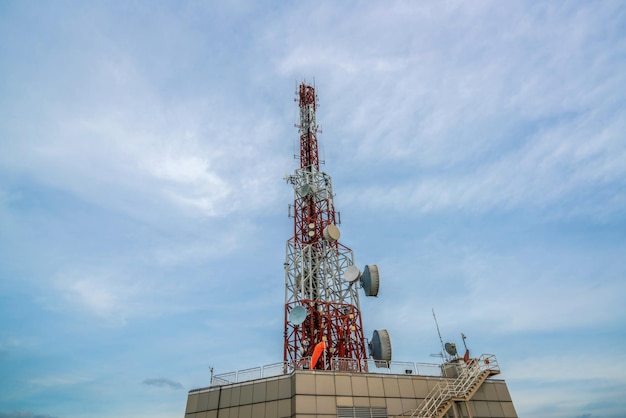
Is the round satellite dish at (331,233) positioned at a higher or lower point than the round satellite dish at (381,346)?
A: higher

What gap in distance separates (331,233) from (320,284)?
6.50m

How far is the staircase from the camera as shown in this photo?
26.0 m

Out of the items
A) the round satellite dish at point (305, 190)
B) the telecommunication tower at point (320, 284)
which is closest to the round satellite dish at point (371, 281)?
the telecommunication tower at point (320, 284)

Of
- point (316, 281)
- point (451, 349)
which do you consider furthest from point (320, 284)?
point (451, 349)

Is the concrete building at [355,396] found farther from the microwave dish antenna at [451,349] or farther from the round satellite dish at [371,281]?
the round satellite dish at [371,281]

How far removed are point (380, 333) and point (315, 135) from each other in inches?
1321

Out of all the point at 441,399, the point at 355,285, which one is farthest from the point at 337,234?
the point at 441,399

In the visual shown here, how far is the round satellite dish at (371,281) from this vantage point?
139 ft

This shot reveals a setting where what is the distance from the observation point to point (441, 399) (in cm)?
2773

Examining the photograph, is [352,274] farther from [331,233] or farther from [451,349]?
[451,349]

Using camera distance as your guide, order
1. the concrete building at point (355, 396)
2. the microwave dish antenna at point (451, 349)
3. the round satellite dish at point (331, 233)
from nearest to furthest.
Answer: the concrete building at point (355, 396), the microwave dish antenna at point (451, 349), the round satellite dish at point (331, 233)

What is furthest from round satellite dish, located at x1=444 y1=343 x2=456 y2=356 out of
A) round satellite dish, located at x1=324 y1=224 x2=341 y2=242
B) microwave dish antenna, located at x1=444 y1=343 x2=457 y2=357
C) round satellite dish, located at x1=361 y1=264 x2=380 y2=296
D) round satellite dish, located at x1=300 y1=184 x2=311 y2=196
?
round satellite dish, located at x1=300 y1=184 x2=311 y2=196

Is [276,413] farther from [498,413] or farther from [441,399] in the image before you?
[498,413]

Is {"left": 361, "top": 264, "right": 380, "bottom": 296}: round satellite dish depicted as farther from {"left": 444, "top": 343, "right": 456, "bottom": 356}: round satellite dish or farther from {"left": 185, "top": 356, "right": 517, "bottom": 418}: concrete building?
{"left": 185, "top": 356, "right": 517, "bottom": 418}: concrete building
